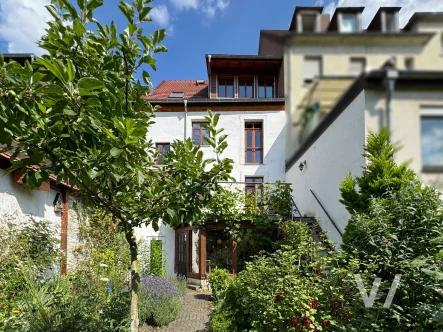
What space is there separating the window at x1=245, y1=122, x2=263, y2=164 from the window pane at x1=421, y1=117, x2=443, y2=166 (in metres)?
14.0

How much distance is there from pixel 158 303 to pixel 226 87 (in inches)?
419

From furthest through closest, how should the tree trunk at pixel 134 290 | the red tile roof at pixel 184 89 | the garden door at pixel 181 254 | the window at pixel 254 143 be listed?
the red tile roof at pixel 184 89 → the window at pixel 254 143 → the garden door at pixel 181 254 → the tree trunk at pixel 134 290

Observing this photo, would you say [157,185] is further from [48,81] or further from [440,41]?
[440,41]

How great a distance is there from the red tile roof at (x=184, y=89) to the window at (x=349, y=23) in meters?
15.6

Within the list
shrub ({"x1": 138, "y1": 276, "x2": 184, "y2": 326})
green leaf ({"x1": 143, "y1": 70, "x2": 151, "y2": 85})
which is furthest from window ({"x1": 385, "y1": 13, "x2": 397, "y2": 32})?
shrub ({"x1": 138, "y1": 276, "x2": 184, "y2": 326})

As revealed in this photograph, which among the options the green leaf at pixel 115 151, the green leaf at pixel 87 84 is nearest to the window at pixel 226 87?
the green leaf at pixel 115 151

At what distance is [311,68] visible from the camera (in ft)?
1.30

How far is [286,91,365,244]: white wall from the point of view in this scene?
0.68m

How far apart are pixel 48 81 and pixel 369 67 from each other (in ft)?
5.70

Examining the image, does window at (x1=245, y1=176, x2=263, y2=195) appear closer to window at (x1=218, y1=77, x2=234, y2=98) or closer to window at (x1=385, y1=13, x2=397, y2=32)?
window at (x1=218, y1=77, x2=234, y2=98)

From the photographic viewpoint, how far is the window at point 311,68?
1.29ft

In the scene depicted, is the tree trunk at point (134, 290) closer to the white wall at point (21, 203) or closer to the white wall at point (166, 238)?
the white wall at point (21, 203)

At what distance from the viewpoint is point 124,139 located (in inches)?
80.0

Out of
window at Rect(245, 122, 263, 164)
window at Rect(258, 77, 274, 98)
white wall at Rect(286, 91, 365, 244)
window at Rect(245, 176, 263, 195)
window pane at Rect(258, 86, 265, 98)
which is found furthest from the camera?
window pane at Rect(258, 86, 265, 98)
